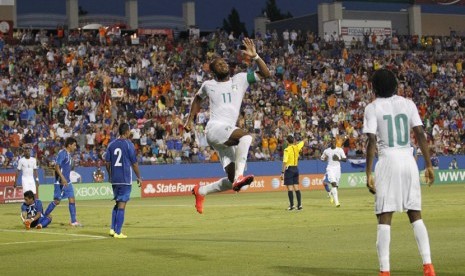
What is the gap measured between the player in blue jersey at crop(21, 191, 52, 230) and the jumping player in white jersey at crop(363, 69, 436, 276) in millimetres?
14456

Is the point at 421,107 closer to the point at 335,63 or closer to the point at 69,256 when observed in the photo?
the point at 335,63

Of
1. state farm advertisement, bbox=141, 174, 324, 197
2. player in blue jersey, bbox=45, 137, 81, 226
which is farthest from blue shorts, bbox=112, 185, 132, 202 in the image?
state farm advertisement, bbox=141, 174, 324, 197

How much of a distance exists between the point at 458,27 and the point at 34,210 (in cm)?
6319

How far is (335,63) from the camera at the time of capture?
60188 millimetres

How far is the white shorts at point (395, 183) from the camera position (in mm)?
10797

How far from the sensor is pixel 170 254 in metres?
15.8

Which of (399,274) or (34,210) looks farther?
(34,210)

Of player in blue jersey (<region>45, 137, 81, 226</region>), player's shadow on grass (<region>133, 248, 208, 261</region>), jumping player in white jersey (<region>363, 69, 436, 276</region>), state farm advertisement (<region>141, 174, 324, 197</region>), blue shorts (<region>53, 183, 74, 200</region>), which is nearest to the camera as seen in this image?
jumping player in white jersey (<region>363, 69, 436, 276</region>)

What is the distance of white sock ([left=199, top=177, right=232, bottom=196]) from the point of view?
15312 millimetres

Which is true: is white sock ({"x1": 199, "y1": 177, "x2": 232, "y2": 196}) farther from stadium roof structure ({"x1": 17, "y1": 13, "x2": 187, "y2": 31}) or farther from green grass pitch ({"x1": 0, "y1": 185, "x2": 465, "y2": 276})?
stadium roof structure ({"x1": 17, "y1": 13, "x2": 187, "y2": 31})

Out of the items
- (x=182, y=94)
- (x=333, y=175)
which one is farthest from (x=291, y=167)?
(x=182, y=94)

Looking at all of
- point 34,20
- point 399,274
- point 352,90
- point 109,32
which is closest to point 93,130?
point 109,32

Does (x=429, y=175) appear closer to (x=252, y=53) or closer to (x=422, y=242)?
(x=422, y=242)

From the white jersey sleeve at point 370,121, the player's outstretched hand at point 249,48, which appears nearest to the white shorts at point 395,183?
the white jersey sleeve at point 370,121
